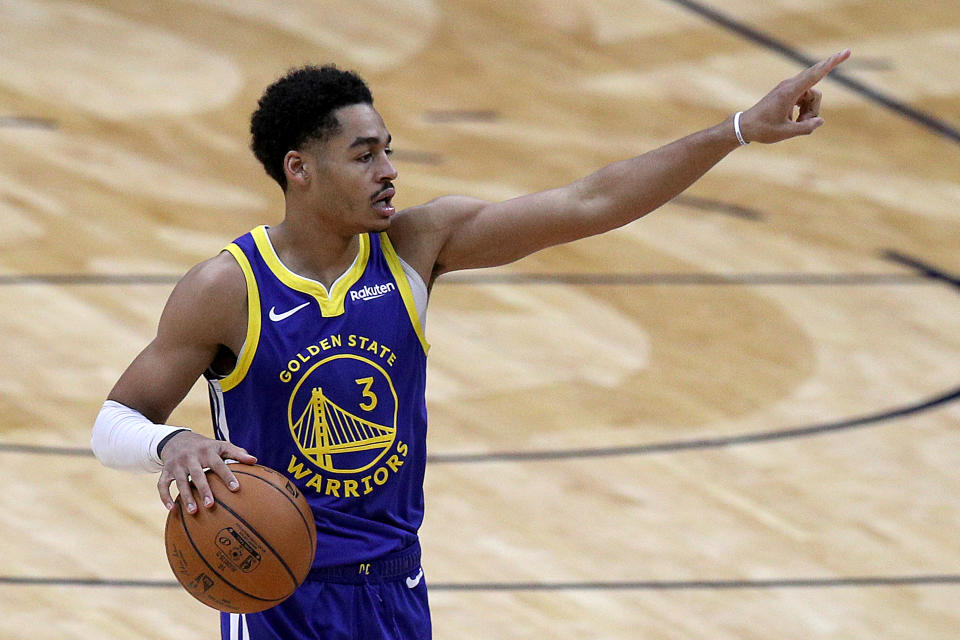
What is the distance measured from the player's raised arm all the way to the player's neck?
0.24 metres

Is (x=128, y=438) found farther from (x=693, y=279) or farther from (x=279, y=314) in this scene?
(x=693, y=279)

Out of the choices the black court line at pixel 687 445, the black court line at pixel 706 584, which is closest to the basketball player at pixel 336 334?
the black court line at pixel 706 584

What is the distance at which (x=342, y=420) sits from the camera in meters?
3.05

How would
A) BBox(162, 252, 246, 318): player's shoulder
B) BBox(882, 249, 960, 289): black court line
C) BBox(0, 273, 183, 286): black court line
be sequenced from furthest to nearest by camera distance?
BBox(882, 249, 960, 289): black court line, BBox(0, 273, 183, 286): black court line, BBox(162, 252, 246, 318): player's shoulder

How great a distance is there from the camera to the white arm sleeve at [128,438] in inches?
116

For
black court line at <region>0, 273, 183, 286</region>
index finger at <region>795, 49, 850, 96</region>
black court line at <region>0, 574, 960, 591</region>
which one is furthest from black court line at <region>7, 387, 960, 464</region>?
index finger at <region>795, 49, 850, 96</region>

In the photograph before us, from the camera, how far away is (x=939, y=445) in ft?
21.3

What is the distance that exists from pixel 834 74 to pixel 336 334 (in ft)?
26.5

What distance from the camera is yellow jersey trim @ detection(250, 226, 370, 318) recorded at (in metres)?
3.11

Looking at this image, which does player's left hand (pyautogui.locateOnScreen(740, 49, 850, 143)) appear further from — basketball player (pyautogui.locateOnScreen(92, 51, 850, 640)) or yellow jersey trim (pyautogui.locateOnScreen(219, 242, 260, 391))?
yellow jersey trim (pyautogui.locateOnScreen(219, 242, 260, 391))

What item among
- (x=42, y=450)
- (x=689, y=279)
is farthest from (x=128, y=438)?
(x=689, y=279)

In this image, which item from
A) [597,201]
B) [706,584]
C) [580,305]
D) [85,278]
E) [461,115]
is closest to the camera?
[597,201]

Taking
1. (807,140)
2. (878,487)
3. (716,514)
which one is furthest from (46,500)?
(807,140)

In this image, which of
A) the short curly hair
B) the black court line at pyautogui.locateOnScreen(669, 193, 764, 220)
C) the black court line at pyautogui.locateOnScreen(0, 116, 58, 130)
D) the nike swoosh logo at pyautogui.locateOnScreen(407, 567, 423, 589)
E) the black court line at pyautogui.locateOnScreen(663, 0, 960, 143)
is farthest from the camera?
the black court line at pyautogui.locateOnScreen(663, 0, 960, 143)
